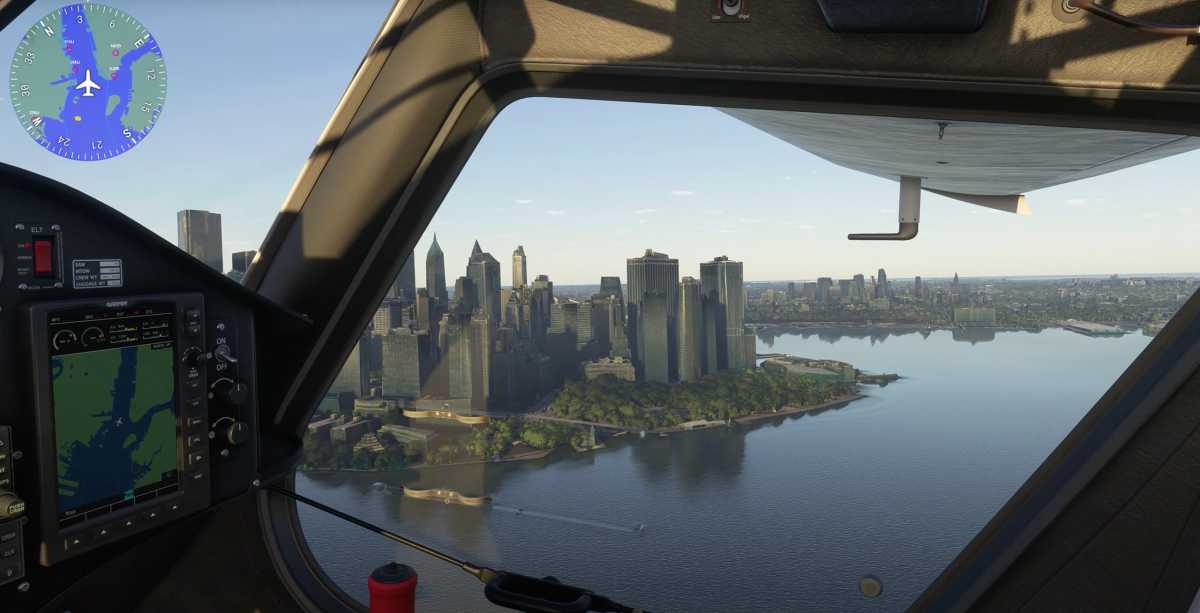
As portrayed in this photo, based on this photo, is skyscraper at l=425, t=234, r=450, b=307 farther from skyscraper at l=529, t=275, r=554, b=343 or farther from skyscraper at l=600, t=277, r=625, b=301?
skyscraper at l=600, t=277, r=625, b=301

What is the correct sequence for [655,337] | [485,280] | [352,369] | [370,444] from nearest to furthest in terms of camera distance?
[352,369] < [370,444] < [655,337] < [485,280]

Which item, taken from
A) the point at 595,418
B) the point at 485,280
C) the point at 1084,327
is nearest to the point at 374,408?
the point at 595,418

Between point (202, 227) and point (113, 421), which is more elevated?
point (202, 227)

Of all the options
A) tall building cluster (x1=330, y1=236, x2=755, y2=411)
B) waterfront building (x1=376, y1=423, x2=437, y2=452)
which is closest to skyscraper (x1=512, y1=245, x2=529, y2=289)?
tall building cluster (x1=330, y1=236, x2=755, y2=411)

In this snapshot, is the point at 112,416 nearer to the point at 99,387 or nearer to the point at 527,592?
the point at 99,387

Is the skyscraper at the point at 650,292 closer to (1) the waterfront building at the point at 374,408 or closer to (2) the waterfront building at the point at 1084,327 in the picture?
(1) the waterfront building at the point at 374,408

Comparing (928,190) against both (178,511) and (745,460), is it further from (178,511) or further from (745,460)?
(178,511)
